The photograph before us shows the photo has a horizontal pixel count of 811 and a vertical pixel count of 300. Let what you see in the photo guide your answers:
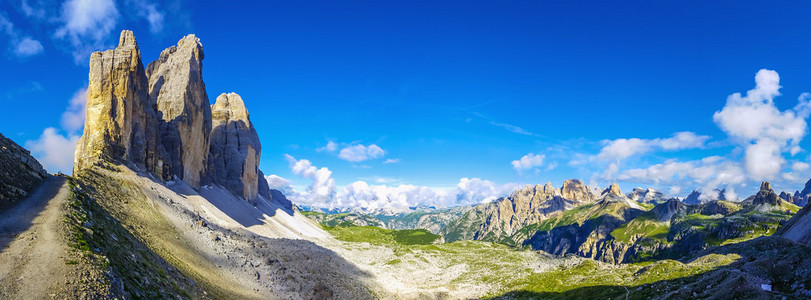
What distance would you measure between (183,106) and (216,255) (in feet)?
303

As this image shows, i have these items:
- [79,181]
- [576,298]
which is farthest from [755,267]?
[79,181]

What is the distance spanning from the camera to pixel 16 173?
46.2 m

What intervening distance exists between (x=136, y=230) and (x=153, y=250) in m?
7.78

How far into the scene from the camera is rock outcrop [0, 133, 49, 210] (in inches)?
1636

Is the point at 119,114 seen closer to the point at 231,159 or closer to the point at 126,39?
the point at 126,39

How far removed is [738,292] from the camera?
3450cm

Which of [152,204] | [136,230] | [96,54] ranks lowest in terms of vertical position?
[136,230]

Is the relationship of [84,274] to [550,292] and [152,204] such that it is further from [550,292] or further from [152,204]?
[550,292]

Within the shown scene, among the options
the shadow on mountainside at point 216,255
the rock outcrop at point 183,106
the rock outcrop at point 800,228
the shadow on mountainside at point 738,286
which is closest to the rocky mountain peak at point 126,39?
the rock outcrop at point 183,106

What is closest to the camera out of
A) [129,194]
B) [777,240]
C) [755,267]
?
[755,267]

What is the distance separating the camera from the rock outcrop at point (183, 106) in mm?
130500

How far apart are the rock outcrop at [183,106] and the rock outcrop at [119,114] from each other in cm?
1273

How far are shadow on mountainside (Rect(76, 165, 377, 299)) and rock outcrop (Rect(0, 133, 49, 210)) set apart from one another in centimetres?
741

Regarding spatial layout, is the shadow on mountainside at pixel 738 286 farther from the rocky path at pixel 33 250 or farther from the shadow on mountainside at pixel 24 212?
the shadow on mountainside at pixel 24 212
